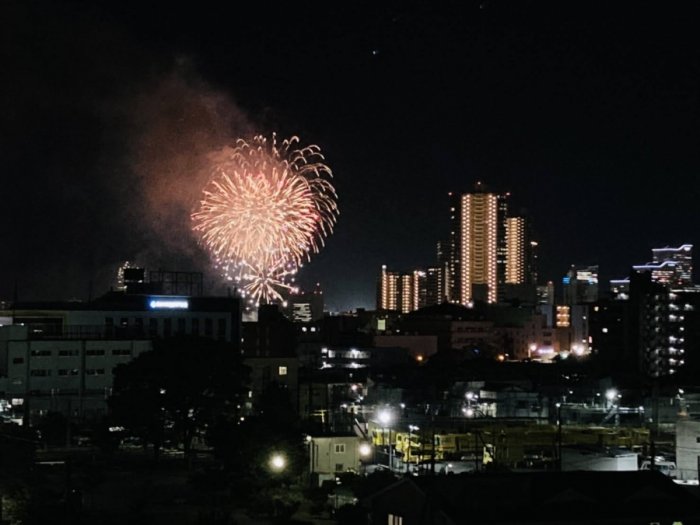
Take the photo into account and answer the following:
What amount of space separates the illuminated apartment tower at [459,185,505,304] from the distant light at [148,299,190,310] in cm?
4570

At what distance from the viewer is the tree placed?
47.5ft

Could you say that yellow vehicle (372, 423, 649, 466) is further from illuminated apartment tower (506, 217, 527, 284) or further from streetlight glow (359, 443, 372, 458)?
illuminated apartment tower (506, 217, 527, 284)

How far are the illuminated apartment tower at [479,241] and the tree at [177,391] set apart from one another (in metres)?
52.7

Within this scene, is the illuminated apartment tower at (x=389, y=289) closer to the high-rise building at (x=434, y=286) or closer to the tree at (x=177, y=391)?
the high-rise building at (x=434, y=286)

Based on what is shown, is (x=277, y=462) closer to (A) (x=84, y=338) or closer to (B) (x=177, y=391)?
(B) (x=177, y=391)

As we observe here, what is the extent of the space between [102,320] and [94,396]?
2.80 metres

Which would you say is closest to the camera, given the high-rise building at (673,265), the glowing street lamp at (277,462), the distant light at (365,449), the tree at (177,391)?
the glowing street lamp at (277,462)

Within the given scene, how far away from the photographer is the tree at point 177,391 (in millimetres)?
14492

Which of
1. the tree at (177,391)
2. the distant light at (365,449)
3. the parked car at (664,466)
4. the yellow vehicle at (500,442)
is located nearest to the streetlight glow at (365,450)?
the distant light at (365,449)

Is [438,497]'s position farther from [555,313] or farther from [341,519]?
[555,313]

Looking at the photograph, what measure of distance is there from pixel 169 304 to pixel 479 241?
4713 centimetres

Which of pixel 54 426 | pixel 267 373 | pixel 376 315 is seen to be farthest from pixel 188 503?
pixel 376 315

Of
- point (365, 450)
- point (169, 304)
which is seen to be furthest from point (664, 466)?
point (169, 304)

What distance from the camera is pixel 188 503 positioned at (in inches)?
434
